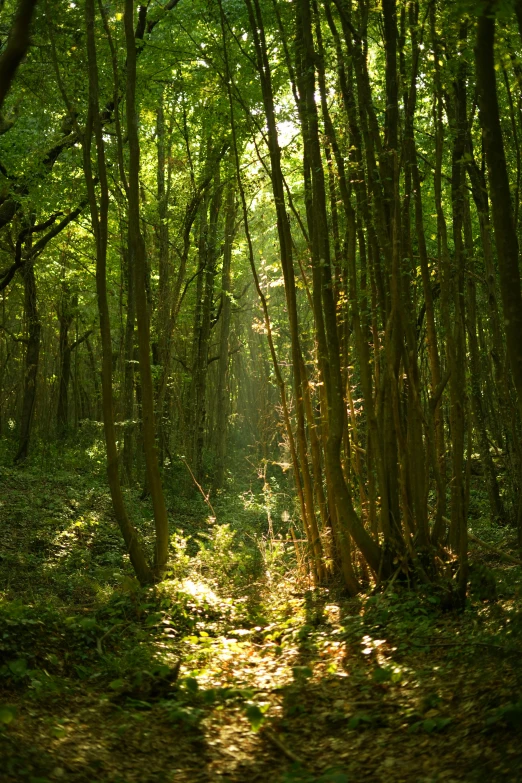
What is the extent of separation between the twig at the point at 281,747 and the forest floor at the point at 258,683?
16 millimetres

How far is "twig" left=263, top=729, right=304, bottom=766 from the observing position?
3873 mm

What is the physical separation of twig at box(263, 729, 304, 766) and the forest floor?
0.02m

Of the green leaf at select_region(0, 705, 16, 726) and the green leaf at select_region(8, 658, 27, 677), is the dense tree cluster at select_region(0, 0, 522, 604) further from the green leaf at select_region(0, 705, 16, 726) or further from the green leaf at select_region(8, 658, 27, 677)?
the green leaf at select_region(8, 658, 27, 677)

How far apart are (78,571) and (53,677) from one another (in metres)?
5.20

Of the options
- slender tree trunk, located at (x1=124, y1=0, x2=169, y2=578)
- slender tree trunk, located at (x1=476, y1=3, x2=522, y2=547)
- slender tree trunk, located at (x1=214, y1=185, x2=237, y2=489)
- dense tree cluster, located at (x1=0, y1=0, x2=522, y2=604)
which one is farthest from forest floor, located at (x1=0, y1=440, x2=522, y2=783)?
slender tree trunk, located at (x1=214, y1=185, x2=237, y2=489)

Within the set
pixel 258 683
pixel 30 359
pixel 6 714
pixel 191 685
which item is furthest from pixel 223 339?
pixel 6 714

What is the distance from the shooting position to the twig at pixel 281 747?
12.7 ft

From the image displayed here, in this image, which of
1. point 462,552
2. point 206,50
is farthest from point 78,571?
point 206,50

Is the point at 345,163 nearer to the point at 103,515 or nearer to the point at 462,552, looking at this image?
the point at 462,552

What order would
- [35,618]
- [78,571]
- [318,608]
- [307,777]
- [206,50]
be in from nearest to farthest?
1. [307,777]
2. [35,618]
3. [318,608]
4. [78,571]
5. [206,50]

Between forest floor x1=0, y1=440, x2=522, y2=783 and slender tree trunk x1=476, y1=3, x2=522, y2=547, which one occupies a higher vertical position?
slender tree trunk x1=476, y1=3, x2=522, y2=547

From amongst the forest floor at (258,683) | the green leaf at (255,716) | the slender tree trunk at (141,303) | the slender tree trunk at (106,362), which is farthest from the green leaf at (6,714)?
the slender tree trunk at (141,303)

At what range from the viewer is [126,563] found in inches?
400

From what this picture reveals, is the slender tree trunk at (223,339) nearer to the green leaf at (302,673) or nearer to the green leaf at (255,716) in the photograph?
the green leaf at (302,673)
